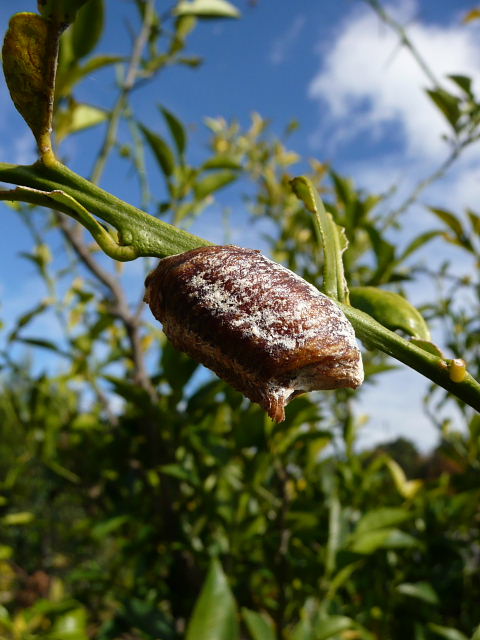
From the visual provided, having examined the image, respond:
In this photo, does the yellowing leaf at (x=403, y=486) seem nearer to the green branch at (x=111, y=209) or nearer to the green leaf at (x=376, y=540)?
the green leaf at (x=376, y=540)

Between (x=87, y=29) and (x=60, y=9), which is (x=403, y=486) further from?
(x=60, y=9)

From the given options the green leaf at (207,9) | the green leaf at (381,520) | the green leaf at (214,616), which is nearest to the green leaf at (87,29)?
the green leaf at (207,9)

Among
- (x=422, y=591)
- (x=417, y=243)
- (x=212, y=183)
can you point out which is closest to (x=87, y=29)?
(x=212, y=183)

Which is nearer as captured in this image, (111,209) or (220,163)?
(111,209)

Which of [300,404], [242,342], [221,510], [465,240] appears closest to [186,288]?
[242,342]

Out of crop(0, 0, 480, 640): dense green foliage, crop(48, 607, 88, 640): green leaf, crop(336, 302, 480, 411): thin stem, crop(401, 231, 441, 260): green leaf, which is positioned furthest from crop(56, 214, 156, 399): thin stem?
crop(336, 302, 480, 411): thin stem

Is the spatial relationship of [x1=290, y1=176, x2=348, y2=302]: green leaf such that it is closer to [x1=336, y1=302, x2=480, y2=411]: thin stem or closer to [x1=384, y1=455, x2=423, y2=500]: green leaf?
[x1=336, y1=302, x2=480, y2=411]: thin stem
